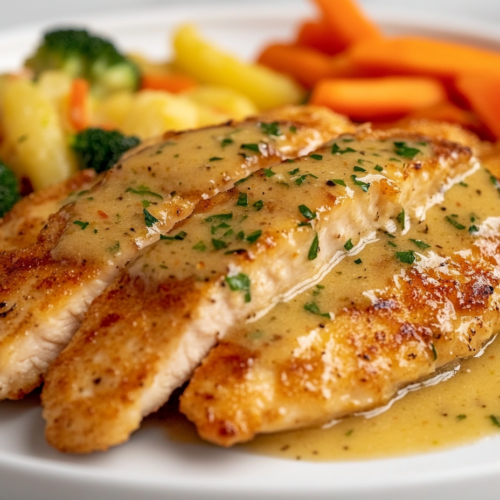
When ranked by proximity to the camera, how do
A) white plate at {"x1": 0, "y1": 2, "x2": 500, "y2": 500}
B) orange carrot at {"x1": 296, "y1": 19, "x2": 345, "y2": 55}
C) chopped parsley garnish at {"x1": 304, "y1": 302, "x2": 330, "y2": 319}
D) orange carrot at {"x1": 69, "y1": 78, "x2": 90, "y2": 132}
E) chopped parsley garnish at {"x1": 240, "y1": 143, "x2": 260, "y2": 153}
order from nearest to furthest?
white plate at {"x1": 0, "y1": 2, "x2": 500, "y2": 500} < chopped parsley garnish at {"x1": 304, "y1": 302, "x2": 330, "y2": 319} < chopped parsley garnish at {"x1": 240, "y1": 143, "x2": 260, "y2": 153} < orange carrot at {"x1": 69, "y1": 78, "x2": 90, "y2": 132} < orange carrot at {"x1": 296, "y1": 19, "x2": 345, "y2": 55}

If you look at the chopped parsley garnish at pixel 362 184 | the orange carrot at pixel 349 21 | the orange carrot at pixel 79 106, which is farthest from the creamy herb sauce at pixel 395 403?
the orange carrot at pixel 349 21

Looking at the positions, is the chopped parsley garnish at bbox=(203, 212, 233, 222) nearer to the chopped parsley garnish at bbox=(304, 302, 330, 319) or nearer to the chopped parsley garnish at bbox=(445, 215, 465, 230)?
the chopped parsley garnish at bbox=(304, 302, 330, 319)

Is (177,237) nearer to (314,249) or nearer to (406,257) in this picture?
(314,249)

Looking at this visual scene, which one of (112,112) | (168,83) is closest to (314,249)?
(112,112)

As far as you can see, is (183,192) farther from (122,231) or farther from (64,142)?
(64,142)

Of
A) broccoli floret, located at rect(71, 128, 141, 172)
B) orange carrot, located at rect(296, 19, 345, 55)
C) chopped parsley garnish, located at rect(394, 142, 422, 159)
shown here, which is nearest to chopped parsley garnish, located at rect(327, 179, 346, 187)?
chopped parsley garnish, located at rect(394, 142, 422, 159)
